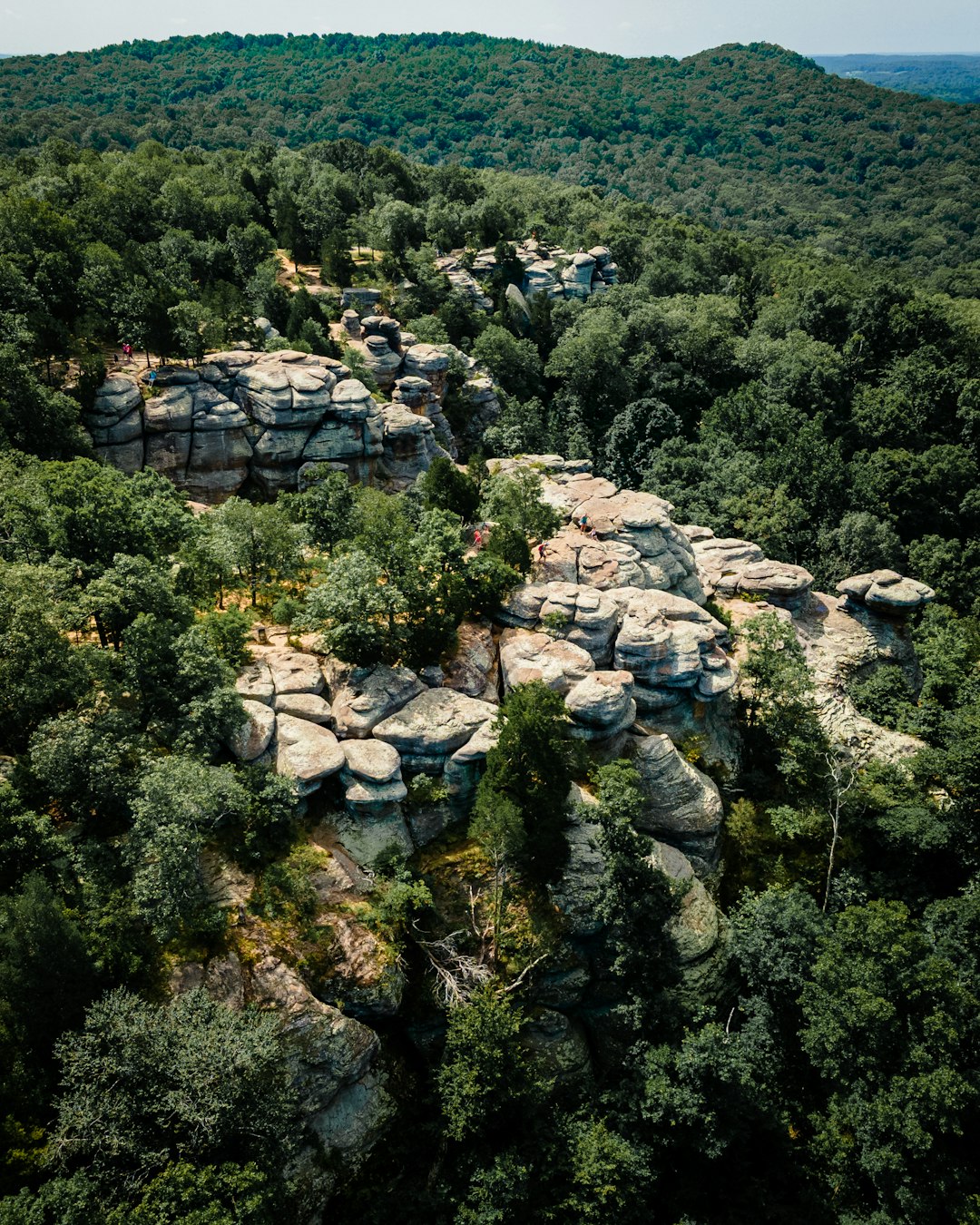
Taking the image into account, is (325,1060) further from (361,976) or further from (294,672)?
(294,672)

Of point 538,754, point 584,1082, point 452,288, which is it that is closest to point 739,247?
point 452,288

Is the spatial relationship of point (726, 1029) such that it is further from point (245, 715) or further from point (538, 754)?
point (245, 715)

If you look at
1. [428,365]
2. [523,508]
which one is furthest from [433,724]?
[428,365]

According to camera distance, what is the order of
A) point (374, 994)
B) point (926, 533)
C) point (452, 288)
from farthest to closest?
point (452, 288), point (926, 533), point (374, 994)

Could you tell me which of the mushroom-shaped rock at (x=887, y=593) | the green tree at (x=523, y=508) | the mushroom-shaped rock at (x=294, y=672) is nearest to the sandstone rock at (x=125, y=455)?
the mushroom-shaped rock at (x=294, y=672)

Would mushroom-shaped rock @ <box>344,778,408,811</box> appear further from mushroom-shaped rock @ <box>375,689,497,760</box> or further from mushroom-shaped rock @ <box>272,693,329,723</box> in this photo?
mushroom-shaped rock @ <box>272,693,329,723</box>

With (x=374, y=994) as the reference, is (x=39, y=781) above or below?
above
